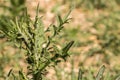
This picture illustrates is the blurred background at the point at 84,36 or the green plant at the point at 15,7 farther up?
the green plant at the point at 15,7

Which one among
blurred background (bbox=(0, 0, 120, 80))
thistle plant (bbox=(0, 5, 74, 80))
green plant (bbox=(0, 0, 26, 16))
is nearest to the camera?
thistle plant (bbox=(0, 5, 74, 80))

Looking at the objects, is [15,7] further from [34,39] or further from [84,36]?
[34,39]

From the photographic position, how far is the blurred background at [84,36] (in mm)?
2676

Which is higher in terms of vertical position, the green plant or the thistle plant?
the green plant

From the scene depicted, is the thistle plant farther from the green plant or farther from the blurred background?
the green plant

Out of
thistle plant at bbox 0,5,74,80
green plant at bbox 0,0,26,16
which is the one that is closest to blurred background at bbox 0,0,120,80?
green plant at bbox 0,0,26,16

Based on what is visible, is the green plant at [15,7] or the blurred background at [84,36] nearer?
the blurred background at [84,36]

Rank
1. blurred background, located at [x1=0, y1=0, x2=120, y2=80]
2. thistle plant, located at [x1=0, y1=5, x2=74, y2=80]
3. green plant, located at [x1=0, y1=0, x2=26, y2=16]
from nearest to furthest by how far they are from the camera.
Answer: thistle plant, located at [x1=0, y1=5, x2=74, y2=80] < blurred background, located at [x1=0, y1=0, x2=120, y2=80] < green plant, located at [x1=0, y1=0, x2=26, y2=16]

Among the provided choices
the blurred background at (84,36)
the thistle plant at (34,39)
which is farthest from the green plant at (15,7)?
the thistle plant at (34,39)

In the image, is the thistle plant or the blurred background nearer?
the thistle plant

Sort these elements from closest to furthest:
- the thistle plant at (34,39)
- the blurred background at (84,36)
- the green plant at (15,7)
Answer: the thistle plant at (34,39) → the blurred background at (84,36) → the green plant at (15,7)

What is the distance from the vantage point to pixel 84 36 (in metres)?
3.09

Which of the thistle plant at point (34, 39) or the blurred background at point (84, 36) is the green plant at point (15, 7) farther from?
the thistle plant at point (34, 39)

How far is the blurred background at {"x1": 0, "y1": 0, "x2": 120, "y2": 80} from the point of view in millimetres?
2676
